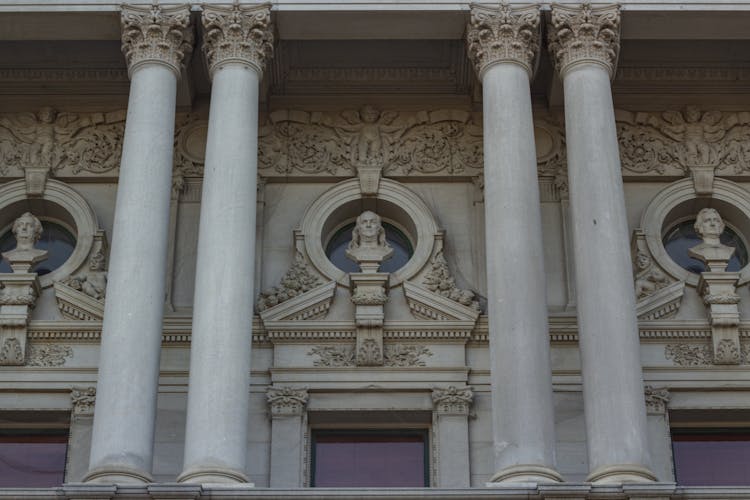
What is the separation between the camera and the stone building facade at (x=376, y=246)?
867 inches

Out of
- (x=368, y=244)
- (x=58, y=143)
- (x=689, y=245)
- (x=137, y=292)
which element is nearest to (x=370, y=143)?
(x=368, y=244)

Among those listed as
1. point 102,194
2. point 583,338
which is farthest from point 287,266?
point 583,338

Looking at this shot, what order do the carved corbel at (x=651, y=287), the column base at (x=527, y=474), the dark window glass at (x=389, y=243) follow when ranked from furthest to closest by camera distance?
the dark window glass at (x=389, y=243), the carved corbel at (x=651, y=287), the column base at (x=527, y=474)

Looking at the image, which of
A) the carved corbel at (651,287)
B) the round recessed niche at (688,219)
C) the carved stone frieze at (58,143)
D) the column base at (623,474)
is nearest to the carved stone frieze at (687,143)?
the round recessed niche at (688,219)

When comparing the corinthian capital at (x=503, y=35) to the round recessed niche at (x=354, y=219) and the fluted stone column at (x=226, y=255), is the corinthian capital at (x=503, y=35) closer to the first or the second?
the round recessed niche at (x=354, y=219)

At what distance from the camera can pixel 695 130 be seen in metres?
27.8

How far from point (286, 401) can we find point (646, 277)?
20.4 feet

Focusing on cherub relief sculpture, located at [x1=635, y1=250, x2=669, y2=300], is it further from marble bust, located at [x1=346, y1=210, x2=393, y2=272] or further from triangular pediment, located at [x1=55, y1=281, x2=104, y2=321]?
triangular pediment, located at [x1=55, y1=281, x2=104, y2=321]

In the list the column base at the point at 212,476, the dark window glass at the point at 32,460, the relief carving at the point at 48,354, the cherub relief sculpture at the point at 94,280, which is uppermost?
the cherub relief sculpture at the point at 94,280

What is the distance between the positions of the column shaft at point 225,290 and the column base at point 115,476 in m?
0.61

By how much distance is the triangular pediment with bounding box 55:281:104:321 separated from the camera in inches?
1020

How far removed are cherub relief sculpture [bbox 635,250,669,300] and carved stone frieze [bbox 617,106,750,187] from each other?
5.43ft

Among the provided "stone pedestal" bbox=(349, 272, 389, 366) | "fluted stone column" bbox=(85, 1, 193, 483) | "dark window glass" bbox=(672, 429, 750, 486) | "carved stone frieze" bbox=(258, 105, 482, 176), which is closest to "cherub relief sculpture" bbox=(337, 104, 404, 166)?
"carved stone frieze" bbox=(258, 105, 482, 176)

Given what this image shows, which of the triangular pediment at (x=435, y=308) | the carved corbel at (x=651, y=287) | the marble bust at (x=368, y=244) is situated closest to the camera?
the triangular pediment at (x=435, y=308)
